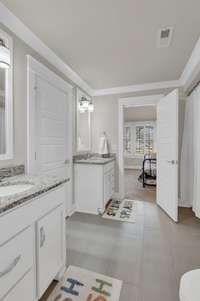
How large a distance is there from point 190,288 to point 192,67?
265 centimetres

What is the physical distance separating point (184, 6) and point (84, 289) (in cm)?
260

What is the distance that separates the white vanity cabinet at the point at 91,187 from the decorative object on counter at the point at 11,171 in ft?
4.28

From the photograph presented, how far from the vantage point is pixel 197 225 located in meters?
2.52

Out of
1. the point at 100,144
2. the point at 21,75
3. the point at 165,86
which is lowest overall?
the point at 100,144

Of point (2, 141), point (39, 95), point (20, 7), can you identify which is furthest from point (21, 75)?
point (2, 141)

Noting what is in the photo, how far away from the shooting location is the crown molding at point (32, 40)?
154 cm

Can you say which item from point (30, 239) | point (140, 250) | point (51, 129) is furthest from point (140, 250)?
point (51, 129)

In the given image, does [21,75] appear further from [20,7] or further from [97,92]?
[97,92]

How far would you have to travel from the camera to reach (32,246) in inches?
42.0

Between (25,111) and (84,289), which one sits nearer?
(84,289)

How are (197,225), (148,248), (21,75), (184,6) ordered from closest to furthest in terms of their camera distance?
(184,6) < (21,75) < (148,248) < (197,225)

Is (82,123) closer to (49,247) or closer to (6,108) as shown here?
(6,108)

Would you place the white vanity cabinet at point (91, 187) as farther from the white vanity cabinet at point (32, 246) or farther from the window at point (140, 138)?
the window at point (140, 138)

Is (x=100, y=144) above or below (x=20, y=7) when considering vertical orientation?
below
